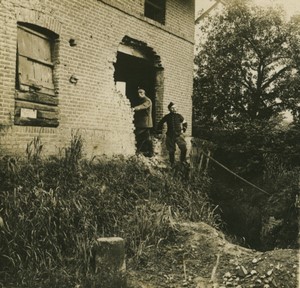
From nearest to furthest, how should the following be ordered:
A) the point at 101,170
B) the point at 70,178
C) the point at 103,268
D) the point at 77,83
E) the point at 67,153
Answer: the point at 103,268
the point at 70,178
the point at 67,153
the point at 101,170
the point at 77,83

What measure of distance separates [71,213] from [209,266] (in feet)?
6.88

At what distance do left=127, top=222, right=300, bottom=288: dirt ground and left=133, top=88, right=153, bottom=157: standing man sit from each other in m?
4.57

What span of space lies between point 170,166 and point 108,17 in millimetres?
3991

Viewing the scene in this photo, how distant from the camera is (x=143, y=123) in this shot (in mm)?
11172

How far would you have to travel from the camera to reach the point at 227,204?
11.7 m

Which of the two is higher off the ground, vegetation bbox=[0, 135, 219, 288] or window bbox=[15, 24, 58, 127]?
window bbox=[15, 24, 58, 127]

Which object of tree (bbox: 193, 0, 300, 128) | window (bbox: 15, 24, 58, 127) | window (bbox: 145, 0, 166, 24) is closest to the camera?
window (bbox: 15, 24, 58, 127)

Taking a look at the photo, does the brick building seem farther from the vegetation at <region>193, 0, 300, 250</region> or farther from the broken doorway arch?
the vegetation at <region>193, 0, 300, 250</region>

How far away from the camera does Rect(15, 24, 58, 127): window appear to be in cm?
796

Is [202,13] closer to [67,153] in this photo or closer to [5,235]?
[67,153]

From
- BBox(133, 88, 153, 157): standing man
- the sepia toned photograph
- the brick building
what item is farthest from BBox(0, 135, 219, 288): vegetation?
BBox(133, 88, 153, 157): standing man

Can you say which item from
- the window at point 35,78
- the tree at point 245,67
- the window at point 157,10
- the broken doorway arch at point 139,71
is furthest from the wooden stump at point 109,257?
the tree at point 245,67

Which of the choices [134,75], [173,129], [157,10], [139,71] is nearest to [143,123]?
[173,129]

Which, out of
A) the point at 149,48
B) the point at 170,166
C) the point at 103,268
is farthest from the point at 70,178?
the point at 149,48
